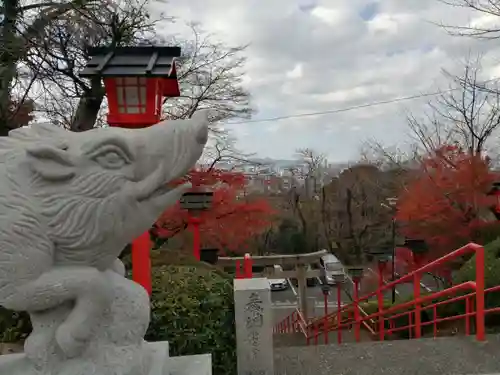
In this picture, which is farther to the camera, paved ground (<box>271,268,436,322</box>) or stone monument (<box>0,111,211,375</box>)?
paved ground (<box>271,268,436,322</box>)

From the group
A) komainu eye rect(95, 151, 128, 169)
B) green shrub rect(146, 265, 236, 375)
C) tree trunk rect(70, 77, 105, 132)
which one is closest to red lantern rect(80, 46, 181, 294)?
green shrub rect(146, 265, 236, 375)

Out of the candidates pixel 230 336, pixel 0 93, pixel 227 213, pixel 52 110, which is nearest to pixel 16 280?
pixel 230 336

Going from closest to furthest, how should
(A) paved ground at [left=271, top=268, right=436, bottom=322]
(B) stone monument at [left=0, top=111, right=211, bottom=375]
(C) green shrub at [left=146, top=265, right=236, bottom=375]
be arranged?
1. (B) stone monument at [left=0, top=111, right=211, bottom=375]
2. (C) green shrub at [left=146, top=265, right=236, bottom=375]
3. (A) paved ground at [left=271, top=268, right=436, bottom=322]

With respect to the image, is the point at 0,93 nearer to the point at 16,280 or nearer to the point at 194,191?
the point at 194,191

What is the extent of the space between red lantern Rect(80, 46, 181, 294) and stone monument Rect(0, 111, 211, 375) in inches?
70.2

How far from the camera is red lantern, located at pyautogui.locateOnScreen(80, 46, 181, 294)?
3.57m

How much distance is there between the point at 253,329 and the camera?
11.8 ft

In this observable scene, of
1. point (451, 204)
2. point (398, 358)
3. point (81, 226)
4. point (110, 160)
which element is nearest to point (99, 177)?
point (110, 160)

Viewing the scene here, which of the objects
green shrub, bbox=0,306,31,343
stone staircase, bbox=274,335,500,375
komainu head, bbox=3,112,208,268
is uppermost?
komainu head, bbox=3,112,208,268

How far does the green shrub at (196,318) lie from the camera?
3459 millimetres

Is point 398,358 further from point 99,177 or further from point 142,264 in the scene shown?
point 99,177

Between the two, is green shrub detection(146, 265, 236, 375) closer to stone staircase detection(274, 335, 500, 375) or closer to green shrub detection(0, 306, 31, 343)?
stone staircase detection(274, 335, 500, 375)

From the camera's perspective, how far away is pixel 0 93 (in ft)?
Answer: 17.5

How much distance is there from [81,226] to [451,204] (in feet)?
32.8
